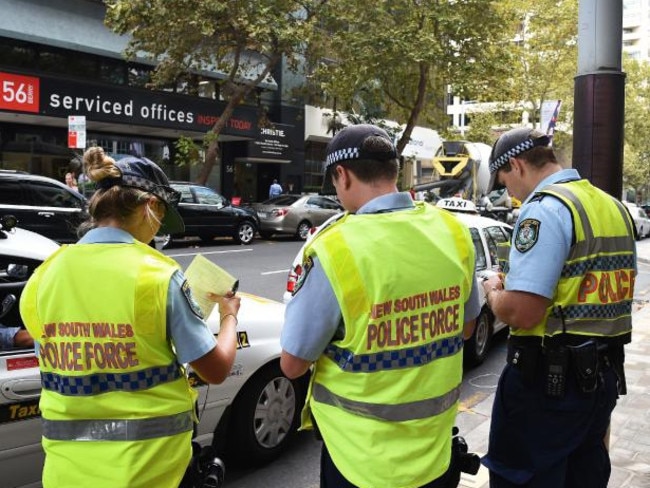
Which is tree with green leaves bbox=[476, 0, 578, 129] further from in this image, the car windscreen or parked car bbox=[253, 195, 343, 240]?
the car windscreen

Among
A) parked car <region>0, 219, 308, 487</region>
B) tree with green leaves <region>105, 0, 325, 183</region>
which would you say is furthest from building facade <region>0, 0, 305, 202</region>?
parked car <region>0, 219, 308, 487</region>

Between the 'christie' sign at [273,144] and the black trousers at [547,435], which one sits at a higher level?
the 'christie' sign at [273,144]

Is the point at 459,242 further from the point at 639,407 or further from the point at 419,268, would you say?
the point at 639,407

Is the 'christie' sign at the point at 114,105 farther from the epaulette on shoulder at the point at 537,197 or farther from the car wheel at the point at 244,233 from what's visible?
the epaulette on shoulder at the point at 537,197

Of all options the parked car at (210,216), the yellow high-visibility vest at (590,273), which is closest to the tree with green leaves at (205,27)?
the parked car at (210,216)

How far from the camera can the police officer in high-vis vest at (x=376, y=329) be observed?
1808 millimetres

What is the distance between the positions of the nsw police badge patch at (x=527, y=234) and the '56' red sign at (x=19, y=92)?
17.1 m

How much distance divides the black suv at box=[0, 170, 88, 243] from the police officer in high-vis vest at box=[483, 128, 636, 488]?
954cm

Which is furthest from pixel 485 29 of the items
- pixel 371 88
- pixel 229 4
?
pixel 229 4

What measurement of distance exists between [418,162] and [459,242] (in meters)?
37.5

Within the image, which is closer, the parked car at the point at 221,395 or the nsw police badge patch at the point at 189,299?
the nsw police badge patch at the point at 189,299

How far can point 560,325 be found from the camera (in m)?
2.47

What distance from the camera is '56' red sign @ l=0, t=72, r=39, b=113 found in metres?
16.5

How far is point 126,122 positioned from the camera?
63.8 ft
